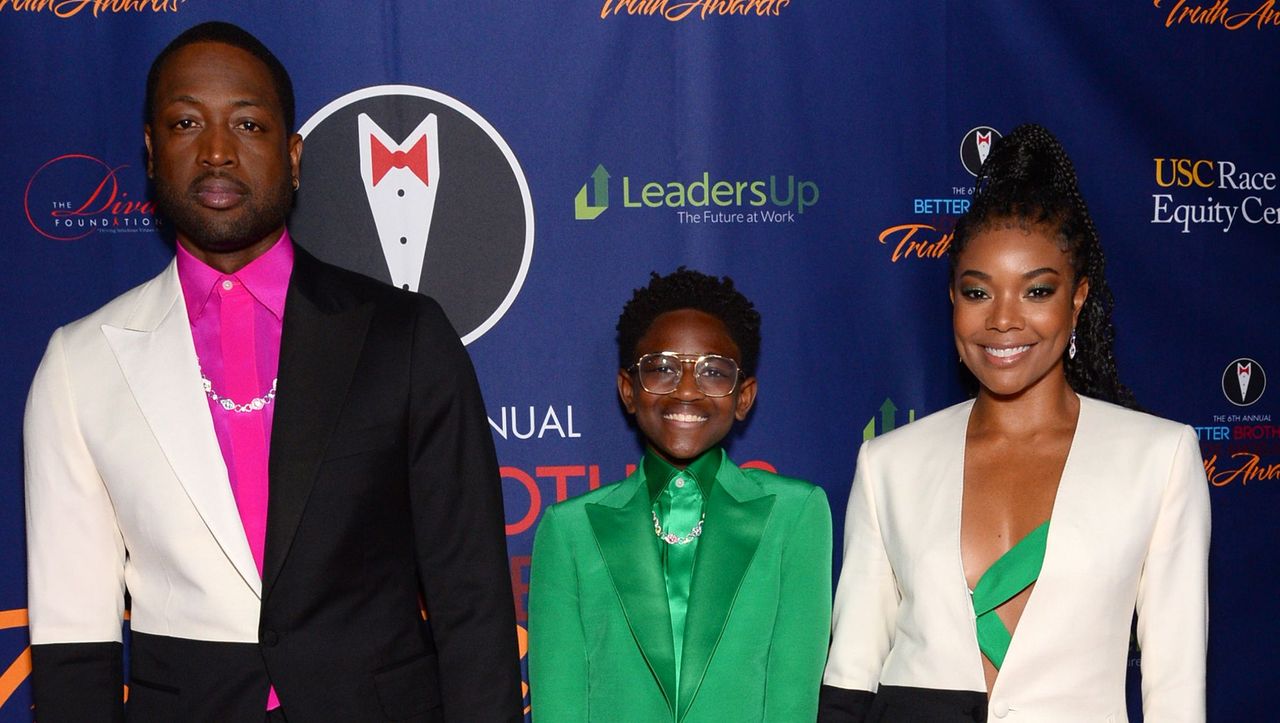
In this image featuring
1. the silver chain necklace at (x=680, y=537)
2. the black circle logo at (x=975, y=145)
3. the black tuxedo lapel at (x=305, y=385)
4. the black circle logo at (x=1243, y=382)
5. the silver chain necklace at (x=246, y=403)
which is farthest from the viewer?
the black circle logo at (x=1243, y=382)

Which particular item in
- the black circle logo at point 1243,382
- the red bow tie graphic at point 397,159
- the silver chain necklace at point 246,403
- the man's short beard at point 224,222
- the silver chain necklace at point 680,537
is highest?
the red bow tie graphic at point 397,159

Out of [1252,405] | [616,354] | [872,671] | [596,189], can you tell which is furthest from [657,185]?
[1252,405]

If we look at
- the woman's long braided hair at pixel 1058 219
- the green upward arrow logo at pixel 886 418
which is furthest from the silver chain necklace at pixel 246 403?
the green upward arrow logo at pixel 886 418

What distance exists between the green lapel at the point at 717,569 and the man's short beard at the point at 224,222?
1.08 metres

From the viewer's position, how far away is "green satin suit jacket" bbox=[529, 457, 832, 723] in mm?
2396

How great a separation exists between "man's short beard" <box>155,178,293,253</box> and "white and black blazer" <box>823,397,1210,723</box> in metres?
1.41

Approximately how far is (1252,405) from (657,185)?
1882 millimetres

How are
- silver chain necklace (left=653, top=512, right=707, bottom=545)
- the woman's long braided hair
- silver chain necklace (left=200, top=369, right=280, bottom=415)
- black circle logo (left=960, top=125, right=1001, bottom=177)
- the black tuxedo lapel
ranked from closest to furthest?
the black tuxedo lapel, silver chain necklace (left=200, top=369, right=280, bottom=415), the woman's long braided hair, silver chain necklace (left=653, top=512, right=707, bottom=545), black circle logo (left=960, top=125, right=1001, bottom=177)

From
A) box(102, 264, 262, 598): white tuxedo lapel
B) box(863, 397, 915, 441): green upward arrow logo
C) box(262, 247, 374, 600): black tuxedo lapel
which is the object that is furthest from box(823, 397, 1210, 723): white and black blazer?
box(102, 264, 262, 598): white tuxedo lapel

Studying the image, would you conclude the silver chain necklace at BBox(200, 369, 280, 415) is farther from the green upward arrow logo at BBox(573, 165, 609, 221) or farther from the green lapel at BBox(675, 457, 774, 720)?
the green upward arrow logo at BBox(573, 165, 609, 221)

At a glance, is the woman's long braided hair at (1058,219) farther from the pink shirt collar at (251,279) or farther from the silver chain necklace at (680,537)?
the pink shirt collar at (251,279)

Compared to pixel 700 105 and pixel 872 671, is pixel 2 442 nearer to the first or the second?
pixel 700 105

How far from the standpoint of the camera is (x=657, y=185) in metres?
3.23

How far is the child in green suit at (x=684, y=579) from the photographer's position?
2.40 m
